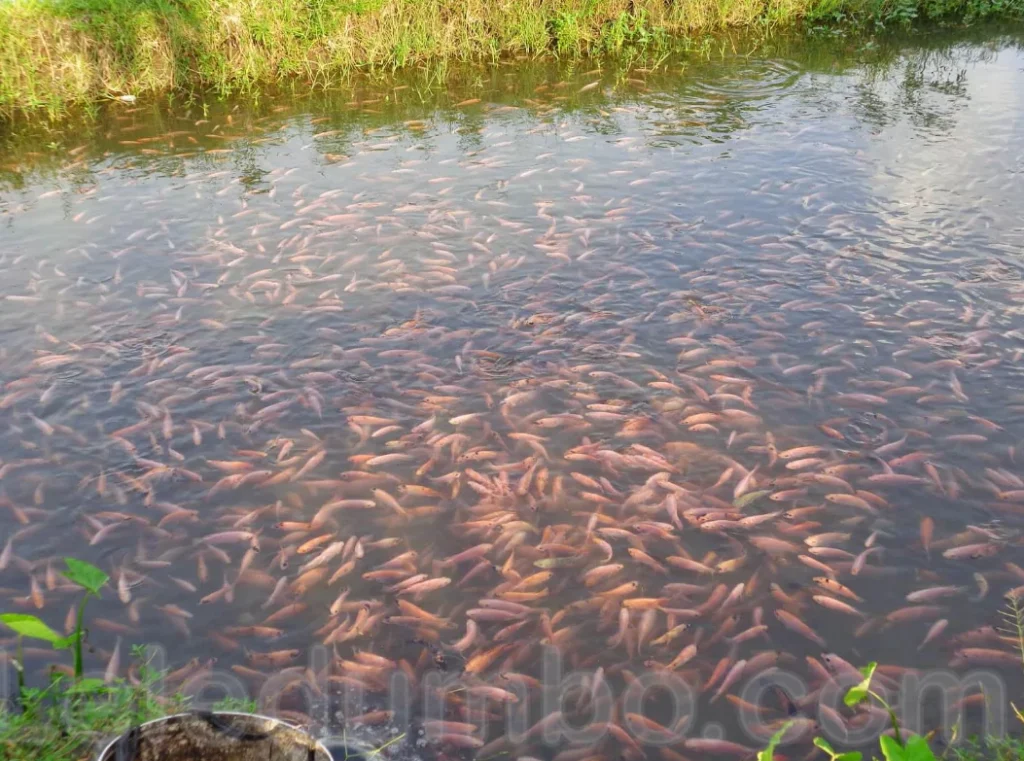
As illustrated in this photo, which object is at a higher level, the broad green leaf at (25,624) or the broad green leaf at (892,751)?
the broad green leaf at (25,624)

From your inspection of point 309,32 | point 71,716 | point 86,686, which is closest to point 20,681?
point 71,716

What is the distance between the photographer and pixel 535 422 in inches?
234

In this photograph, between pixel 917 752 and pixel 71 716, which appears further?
pixel 71 716

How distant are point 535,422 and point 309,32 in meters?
9.22

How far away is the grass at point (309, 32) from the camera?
11625 millimetres

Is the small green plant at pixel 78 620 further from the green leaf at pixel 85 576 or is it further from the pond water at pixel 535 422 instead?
the pond water at pixel 535 422

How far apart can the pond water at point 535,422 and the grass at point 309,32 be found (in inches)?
68.5

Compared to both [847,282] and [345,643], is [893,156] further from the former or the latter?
[345,643]

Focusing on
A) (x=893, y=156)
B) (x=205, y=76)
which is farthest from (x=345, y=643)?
(x=205, y=76)

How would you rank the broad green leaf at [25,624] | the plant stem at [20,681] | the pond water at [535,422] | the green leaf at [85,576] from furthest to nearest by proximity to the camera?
the pond water at [535,422]
the plant stem at [20,681]
the green leaf at [85,576]
the broad green leaf at [25,624]

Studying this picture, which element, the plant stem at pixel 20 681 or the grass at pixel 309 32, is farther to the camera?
the grass at pixel 309 32

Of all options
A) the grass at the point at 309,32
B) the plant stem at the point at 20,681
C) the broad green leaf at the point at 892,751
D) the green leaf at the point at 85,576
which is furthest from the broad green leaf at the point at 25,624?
the grass at the point at 309,32

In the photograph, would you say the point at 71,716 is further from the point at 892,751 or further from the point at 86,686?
the point at 892,751

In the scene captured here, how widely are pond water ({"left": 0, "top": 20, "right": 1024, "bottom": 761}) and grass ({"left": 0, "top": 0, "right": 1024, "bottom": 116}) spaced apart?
174 cm
